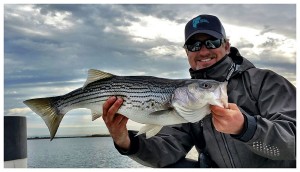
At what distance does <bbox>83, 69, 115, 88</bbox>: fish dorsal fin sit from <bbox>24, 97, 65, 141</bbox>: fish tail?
0.49m

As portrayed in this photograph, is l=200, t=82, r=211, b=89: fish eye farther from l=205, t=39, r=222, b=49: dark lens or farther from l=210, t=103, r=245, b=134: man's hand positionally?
l=205, t=39, r=222, b=49: dark lens

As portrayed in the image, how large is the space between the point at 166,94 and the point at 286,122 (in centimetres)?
118

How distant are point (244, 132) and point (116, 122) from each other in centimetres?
142

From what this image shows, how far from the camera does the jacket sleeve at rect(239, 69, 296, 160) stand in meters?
3.43

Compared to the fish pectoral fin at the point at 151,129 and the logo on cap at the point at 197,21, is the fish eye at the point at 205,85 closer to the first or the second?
the fish pectoral fin at the point at 151,129

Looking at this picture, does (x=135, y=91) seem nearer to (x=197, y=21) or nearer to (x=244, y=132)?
(x=244, y=132)

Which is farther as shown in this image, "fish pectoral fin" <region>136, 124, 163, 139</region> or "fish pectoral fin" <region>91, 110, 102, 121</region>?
"fish pectoral fin" <region>91, 110, 102, 121</region>

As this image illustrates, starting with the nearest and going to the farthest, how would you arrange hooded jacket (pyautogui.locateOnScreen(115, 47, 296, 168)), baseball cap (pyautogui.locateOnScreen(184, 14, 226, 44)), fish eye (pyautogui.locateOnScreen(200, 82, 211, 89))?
fish eye (pyautogui.locateOnScreen(200, 82, 211, 89)), hooded jacket (pyautogui.locateOnScreen(115, 47, 296, 168)), baseball cap (pyautogui.locateOnScreen(184, 14, 226, 44))

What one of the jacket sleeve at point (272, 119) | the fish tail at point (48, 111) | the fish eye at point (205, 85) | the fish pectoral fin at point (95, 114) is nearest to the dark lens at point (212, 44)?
the jacket sleeve at point (272, 119)

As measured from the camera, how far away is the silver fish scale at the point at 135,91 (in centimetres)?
358

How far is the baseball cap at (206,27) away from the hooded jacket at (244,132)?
0.34m

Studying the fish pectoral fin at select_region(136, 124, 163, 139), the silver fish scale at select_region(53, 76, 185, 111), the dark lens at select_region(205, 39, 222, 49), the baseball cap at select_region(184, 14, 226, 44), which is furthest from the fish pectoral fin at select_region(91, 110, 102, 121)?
the dark lens at select_region(205, 39, 222, 49)

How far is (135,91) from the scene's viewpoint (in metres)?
3.65

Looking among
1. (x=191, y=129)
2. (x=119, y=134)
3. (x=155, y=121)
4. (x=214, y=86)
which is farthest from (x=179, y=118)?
(x=191, y=129)
